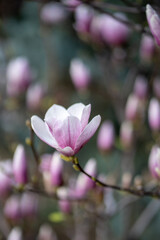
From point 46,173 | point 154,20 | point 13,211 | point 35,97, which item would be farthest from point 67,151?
point 35,97

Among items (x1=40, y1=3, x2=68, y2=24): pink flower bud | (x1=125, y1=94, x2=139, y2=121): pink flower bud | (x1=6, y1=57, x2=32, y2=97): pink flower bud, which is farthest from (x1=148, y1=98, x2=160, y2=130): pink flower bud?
(x1=40, y1=3, x2=68, y2=24): pink flower bud

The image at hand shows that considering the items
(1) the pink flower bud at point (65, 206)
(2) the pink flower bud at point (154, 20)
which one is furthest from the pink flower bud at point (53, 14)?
(2) the pink flower bud at point (154, 20)

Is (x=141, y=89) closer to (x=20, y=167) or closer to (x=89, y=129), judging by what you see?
(x=20, y=167)

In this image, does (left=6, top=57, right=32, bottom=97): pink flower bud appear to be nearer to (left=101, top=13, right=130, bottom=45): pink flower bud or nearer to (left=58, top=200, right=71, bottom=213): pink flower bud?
(left=101, top=13, right=130, bottom=45): pink flower bud

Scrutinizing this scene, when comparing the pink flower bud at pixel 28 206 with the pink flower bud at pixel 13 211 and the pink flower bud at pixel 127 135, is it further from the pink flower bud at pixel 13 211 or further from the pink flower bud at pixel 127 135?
the pink flower bud at pixel 127 135

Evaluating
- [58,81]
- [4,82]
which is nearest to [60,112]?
[4,82]

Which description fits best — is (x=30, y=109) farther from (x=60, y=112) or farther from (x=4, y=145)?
(x=60, y=112)

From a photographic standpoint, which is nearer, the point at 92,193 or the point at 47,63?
the point at 92,193
